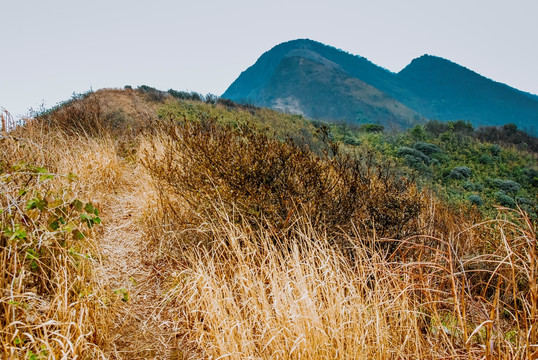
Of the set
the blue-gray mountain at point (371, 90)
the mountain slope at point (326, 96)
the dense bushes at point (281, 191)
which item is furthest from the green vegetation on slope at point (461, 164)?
the blue-gray mountain at point (371, 90)

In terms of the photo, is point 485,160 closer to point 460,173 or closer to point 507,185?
point 507,185

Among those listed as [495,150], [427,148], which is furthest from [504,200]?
[495,150]

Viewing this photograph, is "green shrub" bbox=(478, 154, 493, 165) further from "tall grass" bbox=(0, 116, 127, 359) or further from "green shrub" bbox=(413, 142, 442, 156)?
"tall grass" bbox=(0, 116, 127, 359)

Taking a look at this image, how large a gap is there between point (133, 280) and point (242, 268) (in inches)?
33.0

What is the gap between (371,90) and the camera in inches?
3875

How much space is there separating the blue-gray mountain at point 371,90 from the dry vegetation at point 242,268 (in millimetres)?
83742

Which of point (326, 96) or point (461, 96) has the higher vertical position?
point (461, 96)

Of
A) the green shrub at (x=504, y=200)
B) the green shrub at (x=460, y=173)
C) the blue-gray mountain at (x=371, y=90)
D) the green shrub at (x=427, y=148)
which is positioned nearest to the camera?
the green shrub at (x=504, y=200)

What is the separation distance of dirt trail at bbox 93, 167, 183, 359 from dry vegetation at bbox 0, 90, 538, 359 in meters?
0.01

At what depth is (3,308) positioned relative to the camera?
1609 mm

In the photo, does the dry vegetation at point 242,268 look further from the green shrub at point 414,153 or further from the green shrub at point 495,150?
the green shrub at point 495,150

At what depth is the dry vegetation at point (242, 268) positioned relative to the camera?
1.50m

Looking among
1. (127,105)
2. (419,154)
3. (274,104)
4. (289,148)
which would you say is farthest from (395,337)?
(274,104)

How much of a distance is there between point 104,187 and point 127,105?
889 cm
